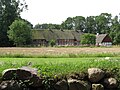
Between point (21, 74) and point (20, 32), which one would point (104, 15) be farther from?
point (21, 74)

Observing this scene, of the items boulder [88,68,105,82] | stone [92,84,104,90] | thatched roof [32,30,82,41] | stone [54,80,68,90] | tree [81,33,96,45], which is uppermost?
thatched roof [32,30,82,41]

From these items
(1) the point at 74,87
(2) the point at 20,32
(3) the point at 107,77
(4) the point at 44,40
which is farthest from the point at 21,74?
(4) the point at 44,40

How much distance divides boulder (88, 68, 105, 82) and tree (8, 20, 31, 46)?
7845 cm

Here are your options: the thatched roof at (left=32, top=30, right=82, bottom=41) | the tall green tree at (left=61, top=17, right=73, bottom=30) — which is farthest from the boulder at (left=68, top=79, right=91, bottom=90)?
the tall green tree at (left=61, top=17, right=73, bottom=30)

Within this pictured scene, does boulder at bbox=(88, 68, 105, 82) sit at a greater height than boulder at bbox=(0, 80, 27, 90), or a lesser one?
greater

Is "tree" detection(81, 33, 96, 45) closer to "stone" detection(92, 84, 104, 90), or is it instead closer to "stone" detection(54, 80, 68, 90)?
"stone" detection(92, 84, 104, 90)

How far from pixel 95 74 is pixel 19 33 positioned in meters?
82.0

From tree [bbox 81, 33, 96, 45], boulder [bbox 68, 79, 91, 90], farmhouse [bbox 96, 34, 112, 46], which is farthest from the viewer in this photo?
farmhouse [bbox 96, 34, 112, 46]

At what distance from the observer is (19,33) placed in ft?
306

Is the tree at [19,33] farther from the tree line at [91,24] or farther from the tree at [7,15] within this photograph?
the tree line at [91,24]

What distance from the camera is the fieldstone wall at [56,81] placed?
11.7 metres

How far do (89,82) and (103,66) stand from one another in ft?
3.96

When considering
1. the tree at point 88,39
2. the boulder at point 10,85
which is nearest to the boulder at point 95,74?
the boulder at point 10,85

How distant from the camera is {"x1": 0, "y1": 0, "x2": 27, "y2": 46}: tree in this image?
90812 mm
